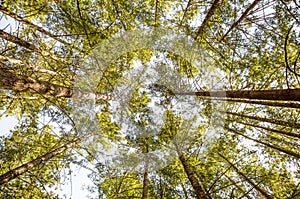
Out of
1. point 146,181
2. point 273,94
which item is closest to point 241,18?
point 273,94

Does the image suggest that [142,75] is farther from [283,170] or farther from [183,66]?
[283,170]

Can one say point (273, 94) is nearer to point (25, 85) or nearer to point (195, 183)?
point (195, 183)

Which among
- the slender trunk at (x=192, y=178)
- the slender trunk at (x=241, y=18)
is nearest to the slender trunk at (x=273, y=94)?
the slender trunk at (x=241, y=18)

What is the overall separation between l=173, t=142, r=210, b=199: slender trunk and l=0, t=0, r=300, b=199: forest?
44mm

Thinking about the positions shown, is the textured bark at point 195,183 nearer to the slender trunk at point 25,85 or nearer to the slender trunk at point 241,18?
the slender trunk at point 25,85

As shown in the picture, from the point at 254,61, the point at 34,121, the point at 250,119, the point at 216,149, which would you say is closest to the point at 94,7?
the point at 34,121

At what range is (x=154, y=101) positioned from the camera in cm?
1009

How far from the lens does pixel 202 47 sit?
7.32m

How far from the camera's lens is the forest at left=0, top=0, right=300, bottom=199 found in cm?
566

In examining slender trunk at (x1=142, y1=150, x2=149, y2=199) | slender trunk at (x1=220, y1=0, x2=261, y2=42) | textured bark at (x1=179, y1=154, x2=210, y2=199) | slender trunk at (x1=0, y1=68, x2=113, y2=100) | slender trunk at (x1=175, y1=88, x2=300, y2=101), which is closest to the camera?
slender trunk at (x1=0, y1=68, x2=113, y2=100)

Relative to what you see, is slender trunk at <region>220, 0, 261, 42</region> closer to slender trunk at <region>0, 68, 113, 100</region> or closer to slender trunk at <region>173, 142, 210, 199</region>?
slender trunk at <region>173, 142, 210, 199</region>

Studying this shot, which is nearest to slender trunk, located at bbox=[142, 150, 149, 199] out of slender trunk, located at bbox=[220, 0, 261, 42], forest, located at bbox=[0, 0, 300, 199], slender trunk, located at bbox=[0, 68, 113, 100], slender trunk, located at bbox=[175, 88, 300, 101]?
forest, located at bbox=[0, 0, 300, 199]

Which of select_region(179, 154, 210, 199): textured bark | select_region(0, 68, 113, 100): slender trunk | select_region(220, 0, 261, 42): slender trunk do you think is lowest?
select_region(179, 154, 210, 199): textured bark

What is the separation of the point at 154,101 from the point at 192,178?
5038 mm
